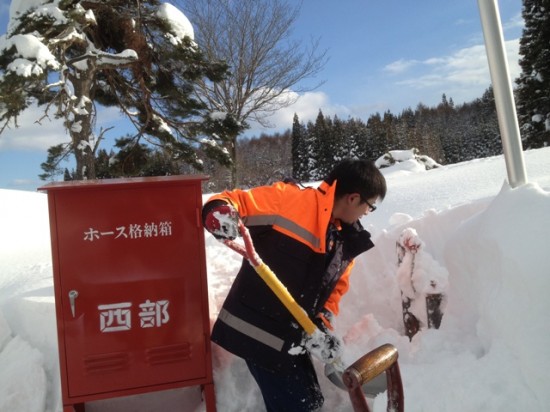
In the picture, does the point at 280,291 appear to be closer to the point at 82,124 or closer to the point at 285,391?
the point at 285,391

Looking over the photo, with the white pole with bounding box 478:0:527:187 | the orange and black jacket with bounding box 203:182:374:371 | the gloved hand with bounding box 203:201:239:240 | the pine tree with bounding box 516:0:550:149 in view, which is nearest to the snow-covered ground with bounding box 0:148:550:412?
the white pole with bounding box 478:0:527:187

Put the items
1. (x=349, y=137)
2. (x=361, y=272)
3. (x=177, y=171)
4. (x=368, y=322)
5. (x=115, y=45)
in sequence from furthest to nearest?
(x=349, y=137)
(x=177, y=171)
(x=115, y=45)
(x=361, y=272)
(x=368, y=322)

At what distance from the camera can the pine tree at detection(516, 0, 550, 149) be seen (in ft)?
62.1

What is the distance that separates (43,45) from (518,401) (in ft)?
22.2

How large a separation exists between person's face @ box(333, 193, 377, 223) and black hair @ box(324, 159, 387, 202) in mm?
20

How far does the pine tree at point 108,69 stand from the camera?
6.12 m

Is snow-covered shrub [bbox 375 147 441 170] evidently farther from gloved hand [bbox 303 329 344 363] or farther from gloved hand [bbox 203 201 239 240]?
gloved hand [bbox 203 201 239 240]

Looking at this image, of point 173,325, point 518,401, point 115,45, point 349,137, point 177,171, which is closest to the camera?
point 518,401

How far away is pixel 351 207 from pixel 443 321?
84 cm

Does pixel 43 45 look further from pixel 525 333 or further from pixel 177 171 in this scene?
pixel 525 333

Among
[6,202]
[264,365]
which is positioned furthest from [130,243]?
[6,202]

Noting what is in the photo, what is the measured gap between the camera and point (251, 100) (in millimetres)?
13438

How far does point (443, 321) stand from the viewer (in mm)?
2330

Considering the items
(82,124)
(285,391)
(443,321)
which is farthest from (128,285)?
(82,124)
